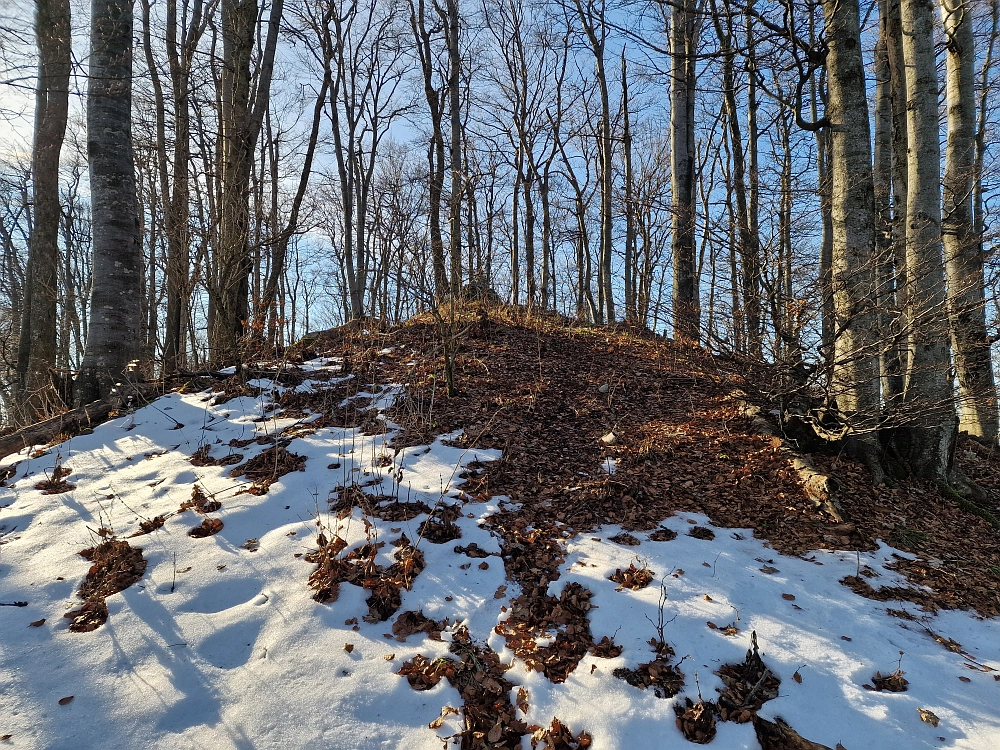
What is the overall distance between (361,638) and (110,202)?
5499mm

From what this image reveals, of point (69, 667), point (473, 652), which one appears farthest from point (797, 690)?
point (69, 667)

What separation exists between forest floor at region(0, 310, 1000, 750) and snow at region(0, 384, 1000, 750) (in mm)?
14

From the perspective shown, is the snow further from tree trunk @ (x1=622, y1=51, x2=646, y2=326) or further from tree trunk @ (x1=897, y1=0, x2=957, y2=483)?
tree trunk @ (x1=622, y1=51, x2=646, y2=326)

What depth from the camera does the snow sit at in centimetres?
205

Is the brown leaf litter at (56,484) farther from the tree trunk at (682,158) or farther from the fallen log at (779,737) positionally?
the tree trunk at (682,158)

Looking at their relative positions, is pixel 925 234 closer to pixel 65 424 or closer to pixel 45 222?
pixel 65 424

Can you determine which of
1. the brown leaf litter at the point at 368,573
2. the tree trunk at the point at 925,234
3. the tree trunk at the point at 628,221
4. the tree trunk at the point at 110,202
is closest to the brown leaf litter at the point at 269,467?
the brown leaf litter at the point at 368,573

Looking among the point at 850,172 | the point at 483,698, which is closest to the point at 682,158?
the point at 850,172

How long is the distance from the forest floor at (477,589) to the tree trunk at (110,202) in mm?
845

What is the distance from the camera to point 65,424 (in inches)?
189

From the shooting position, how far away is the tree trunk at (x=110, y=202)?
197 inches

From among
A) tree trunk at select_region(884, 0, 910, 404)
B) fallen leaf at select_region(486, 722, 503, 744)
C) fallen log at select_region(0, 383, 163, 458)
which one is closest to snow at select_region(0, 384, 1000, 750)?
fallen leaf at select_region(486, 722, 503, 744)

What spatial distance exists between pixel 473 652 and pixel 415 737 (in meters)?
0.50

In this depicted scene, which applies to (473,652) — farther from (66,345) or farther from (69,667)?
(66,345)
